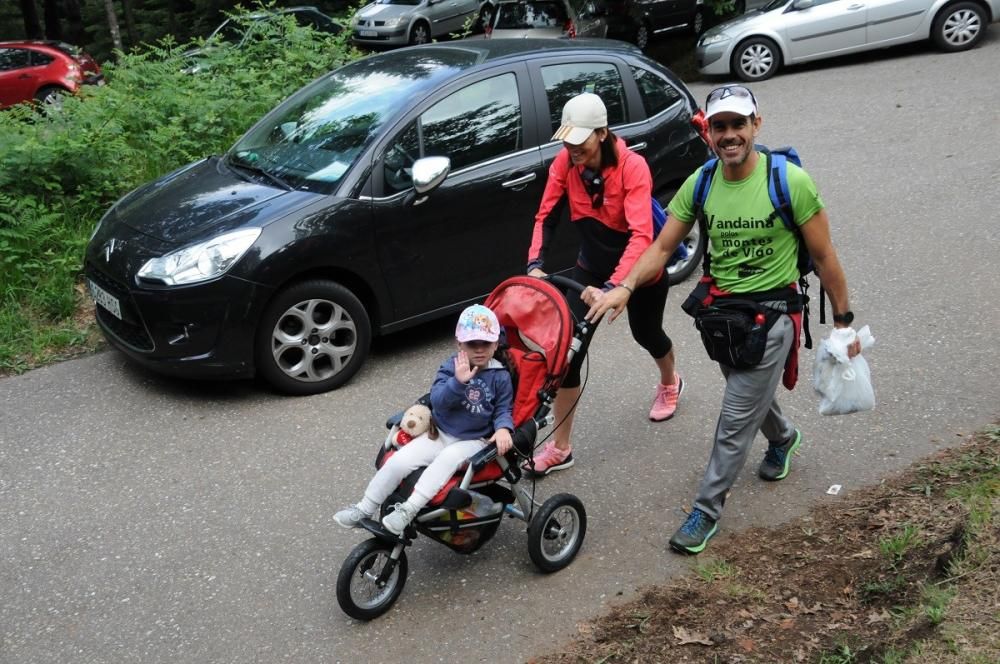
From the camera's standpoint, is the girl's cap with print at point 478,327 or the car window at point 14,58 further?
the car window at point 14,58

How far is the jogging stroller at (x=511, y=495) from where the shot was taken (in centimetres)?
416

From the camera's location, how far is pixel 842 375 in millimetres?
4422

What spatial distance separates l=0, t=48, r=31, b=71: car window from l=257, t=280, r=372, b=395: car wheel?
1312 cm

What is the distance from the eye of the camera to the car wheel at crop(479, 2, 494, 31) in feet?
57.2

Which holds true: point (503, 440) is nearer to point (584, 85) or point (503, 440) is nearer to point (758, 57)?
point (584, 85)

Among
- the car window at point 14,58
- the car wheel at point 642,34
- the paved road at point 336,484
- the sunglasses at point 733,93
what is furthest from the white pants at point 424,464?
the car wheel at point 642,34

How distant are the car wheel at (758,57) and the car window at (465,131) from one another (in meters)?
9.60

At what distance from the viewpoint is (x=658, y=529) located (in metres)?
4.87

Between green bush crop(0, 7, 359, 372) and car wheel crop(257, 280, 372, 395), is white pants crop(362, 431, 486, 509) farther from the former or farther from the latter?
green bush crop(0, 7, 359, 372)

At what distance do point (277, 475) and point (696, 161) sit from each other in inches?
157

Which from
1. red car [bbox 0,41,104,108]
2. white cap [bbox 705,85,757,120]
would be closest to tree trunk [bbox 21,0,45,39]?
red car [bbox 0,41,104,108]

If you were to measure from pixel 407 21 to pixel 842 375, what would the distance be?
19.8 metres

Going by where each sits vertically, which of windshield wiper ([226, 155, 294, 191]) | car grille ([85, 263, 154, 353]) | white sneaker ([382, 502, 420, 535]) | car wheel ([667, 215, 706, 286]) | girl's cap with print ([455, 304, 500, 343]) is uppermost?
windshield wiper ([226, 155, 294, 191])

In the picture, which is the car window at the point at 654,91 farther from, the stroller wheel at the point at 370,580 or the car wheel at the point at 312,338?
the stroller wheel at the point at 370,580
